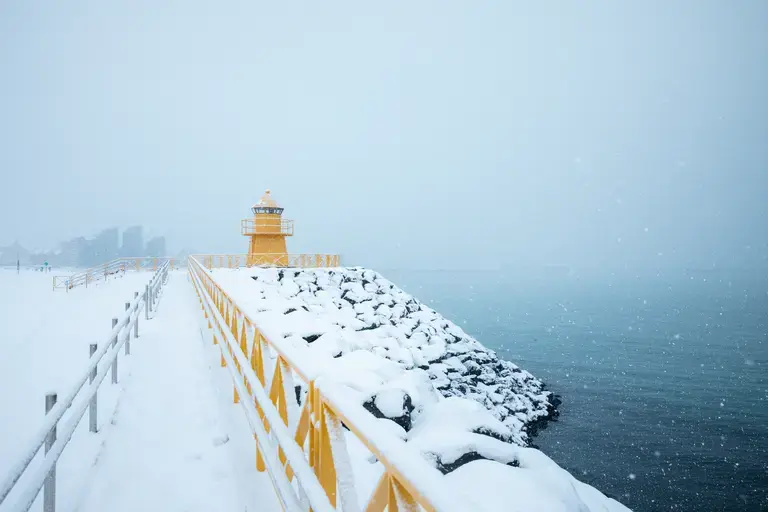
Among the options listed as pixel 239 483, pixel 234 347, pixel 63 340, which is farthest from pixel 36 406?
pixel 63 340

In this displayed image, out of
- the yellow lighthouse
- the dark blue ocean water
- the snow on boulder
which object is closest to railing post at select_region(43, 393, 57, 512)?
the snow on boulder

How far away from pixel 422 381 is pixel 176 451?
2.93 metres

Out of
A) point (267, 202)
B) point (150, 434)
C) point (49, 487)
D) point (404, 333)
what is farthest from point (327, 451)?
point (267, 202)

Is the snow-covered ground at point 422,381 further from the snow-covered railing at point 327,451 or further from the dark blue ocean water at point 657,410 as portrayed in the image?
the dark blue ocean water at point 657,410

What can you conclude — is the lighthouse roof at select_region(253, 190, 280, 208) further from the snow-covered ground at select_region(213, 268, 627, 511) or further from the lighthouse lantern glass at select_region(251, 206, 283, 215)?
the snow-covered ground at select_region(213, 268, 627, 511)

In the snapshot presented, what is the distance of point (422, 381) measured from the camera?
5469 mm

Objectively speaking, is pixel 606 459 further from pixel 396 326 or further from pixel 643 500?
pixel 396 326

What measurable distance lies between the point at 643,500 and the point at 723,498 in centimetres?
255

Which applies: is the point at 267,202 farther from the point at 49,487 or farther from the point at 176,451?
the point at 49,487

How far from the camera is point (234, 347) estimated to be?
16.2ft

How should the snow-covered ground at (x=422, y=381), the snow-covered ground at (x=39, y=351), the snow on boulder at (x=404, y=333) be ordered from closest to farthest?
the snow-covered ground at (x=422, y=381)
the snow-covered ground at (x=39, y=351)
the snow on boulder at (x=404, y=333)

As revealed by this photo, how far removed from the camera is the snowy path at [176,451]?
3.37 meters

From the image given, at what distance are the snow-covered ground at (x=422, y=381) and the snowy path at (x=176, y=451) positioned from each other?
1.11 meters

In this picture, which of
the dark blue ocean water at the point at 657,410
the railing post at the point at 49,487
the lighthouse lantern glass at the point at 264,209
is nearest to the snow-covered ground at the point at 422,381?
the railing post at the point at 49,487
